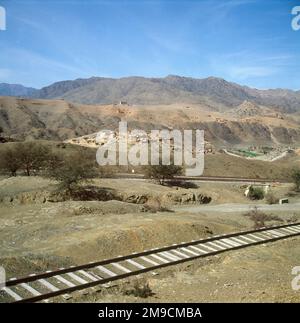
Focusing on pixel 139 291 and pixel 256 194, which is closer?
pixel 139 291

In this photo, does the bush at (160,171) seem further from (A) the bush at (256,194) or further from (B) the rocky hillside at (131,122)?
(B) the rocky hillside at (131,122)

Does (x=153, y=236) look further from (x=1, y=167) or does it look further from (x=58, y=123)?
(x=58, y=123)

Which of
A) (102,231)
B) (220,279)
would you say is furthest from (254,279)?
(102,231)

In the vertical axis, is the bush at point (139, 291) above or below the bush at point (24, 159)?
below

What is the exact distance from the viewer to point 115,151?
6162 cm

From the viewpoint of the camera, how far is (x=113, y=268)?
494 inches

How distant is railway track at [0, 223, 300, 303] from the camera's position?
10.2 m

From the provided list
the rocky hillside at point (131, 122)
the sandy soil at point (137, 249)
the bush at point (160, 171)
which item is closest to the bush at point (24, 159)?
the bush at point (160, 171)

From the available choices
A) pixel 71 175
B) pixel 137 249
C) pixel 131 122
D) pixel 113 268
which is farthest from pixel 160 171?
pixel 131 122

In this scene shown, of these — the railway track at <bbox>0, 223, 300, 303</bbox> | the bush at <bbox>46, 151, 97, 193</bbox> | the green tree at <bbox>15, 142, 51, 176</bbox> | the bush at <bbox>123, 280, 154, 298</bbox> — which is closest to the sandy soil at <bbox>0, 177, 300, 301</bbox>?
the bush at <bbox>123, 280, 154, 298</bbox>

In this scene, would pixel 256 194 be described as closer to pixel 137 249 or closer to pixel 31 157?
pixel 31 157

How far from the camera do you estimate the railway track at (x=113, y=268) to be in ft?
33.4
